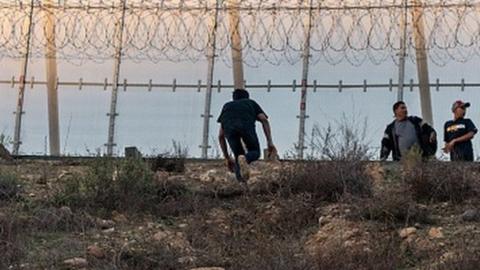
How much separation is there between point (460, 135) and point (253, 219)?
4.29 meters

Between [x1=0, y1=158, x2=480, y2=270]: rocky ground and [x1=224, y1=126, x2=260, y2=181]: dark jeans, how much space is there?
9.8 inches

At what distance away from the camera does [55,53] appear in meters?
17.7

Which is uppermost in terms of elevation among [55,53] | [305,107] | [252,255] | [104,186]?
[55,53]

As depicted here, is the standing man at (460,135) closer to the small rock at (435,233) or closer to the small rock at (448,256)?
the small rock at (435,233)

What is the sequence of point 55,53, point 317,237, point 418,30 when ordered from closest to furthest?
point 317,237
point 418,30
point 55,53

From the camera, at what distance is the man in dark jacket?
40.4ft

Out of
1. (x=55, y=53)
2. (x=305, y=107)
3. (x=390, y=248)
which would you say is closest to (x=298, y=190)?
(x=390, y=248)

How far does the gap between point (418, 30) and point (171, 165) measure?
5484 millimetres

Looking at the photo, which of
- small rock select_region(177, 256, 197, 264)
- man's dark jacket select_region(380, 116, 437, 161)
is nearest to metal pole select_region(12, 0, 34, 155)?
man's dark jacket select_region(380, 116, 437, 161)

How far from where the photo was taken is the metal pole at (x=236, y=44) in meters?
16.6

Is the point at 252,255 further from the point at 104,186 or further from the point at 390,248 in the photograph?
the point at 104,186

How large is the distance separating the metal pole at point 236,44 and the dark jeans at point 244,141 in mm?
4975

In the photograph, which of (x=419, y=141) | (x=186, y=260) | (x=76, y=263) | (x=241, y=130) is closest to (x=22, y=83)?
(x=241, y=130)

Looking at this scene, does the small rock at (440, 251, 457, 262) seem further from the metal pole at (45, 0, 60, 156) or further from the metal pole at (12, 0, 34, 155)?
the metal pole at (12, 0, 34, 155)
